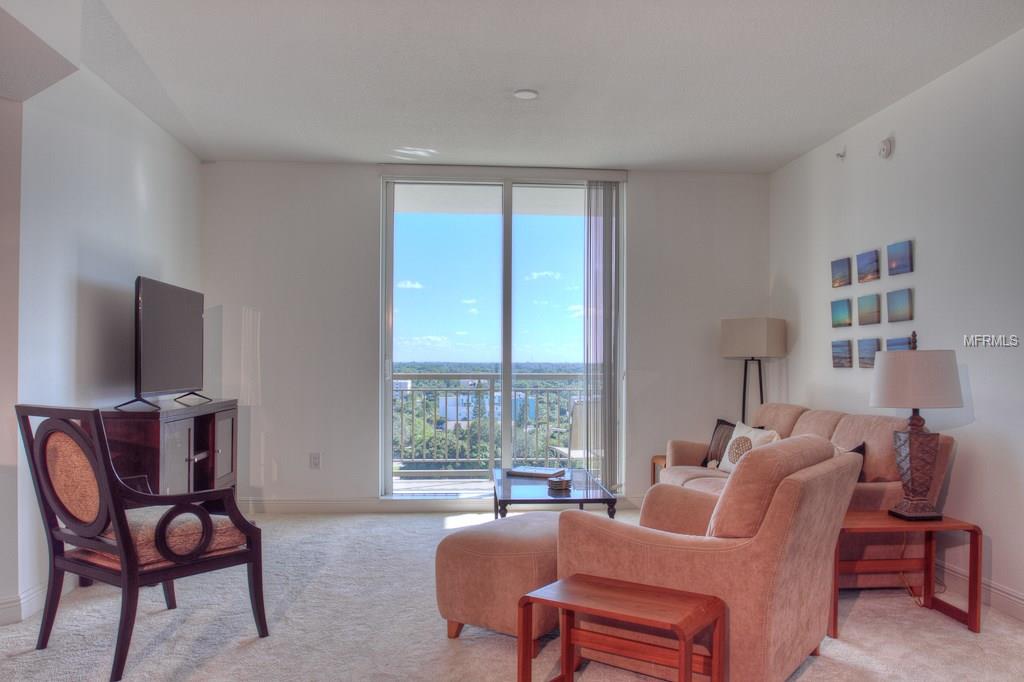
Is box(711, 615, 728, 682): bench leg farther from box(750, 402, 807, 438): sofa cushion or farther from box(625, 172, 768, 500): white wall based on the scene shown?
box(625, 172, 768, 500): white wall

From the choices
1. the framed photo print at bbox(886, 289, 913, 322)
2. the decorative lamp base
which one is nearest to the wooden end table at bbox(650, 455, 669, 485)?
the framed photo print at bbox(886, 289, 913, 322)

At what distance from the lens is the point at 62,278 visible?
3.39m

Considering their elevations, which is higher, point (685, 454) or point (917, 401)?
point (917, 401)

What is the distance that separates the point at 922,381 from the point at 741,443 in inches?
53.9

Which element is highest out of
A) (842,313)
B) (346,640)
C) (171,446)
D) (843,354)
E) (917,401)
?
(842,313)

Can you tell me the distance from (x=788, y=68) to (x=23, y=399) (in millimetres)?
3888

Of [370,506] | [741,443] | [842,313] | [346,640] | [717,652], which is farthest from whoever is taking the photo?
[370,506]

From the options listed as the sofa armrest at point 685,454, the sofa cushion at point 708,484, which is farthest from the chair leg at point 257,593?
the sofa armrest at point 685,454

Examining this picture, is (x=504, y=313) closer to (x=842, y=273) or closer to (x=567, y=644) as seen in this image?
(x=842, y=273)

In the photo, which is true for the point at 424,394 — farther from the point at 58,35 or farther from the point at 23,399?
the point at 58,35

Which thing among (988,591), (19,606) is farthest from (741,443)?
(19,606)

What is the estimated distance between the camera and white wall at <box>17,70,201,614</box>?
3164mm

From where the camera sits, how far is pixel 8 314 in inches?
121

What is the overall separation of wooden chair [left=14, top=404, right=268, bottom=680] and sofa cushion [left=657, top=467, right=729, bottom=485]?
2.58 metres
